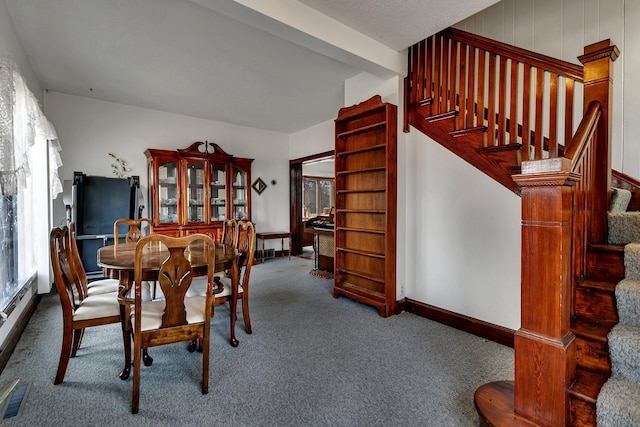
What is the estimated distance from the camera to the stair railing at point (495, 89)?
6.99 ft

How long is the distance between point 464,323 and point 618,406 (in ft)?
5.25

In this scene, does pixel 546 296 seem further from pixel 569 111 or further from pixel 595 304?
pixel 569 111

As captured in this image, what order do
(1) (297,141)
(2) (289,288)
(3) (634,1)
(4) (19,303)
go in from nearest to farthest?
(3) (634,1) → (4) (19,303) → (2) (289,288) → (1) (297,141)

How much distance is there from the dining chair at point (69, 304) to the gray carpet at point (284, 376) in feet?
0.90

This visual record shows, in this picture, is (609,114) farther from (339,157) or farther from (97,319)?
(97,319)

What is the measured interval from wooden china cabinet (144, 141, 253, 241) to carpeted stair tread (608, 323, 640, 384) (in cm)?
494

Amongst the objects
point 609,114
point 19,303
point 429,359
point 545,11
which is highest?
point 545,11

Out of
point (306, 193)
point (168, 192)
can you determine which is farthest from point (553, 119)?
point (306, 193)

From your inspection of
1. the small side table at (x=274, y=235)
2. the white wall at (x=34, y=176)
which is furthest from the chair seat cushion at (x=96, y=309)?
the small side table at (x=274, y=235)

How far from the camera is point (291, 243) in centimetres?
645

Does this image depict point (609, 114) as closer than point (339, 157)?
Yes

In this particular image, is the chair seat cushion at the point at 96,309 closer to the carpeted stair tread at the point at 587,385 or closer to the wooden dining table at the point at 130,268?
the wooden dining table at the point at 130,268

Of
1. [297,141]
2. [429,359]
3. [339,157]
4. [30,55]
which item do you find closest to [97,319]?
[429,359]

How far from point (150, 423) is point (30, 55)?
3860mm
